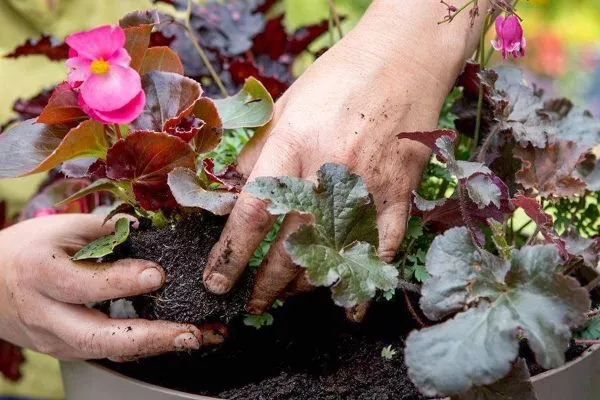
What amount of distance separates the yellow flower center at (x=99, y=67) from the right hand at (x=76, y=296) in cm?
20

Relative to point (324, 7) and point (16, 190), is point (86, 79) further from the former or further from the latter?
point (324, 7)

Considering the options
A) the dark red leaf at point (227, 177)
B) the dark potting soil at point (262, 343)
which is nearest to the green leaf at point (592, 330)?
the dark potting soil at point (262, 343)

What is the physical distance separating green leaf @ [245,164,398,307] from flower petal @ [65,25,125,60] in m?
0.19

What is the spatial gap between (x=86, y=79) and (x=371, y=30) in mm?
329

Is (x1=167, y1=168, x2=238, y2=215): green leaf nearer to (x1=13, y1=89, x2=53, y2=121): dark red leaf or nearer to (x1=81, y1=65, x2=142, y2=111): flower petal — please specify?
(x1=81, y1=65, x2=142, y2=111): flower petal

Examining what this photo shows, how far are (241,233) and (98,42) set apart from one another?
0.74ft

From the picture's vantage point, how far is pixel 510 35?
0.81 meters

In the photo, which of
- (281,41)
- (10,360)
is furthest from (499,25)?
(10,360)

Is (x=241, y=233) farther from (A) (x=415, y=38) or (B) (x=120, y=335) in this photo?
(A) (x=415, y=38)

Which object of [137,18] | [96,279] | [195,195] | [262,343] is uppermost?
[137,18]

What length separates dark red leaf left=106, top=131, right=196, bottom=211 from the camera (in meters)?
0.76

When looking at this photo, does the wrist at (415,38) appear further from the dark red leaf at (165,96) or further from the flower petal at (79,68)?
the flower petal at (79,68)

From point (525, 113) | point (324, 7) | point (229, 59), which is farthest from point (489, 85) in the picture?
point (324, 7)

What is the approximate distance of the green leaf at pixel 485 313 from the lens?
59cm
